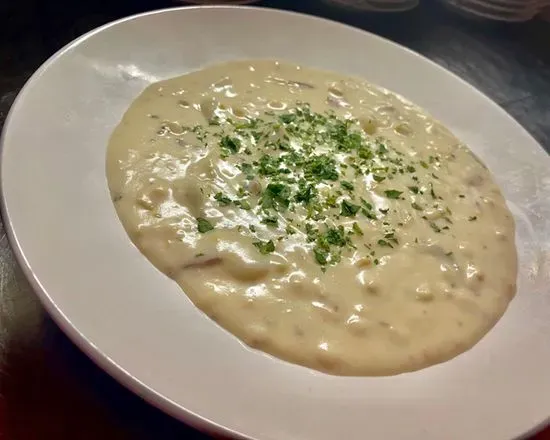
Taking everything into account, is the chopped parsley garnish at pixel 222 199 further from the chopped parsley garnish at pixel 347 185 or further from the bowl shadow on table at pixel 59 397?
the bowl shadow on table at pixel 59 397

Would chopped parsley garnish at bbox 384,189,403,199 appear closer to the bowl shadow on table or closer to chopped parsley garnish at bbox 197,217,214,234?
chopped parsley garnish at bbox 197,217,214,234

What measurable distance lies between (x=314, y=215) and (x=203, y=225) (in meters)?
0.29

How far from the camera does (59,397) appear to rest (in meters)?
1.36

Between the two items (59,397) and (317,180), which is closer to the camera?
(59,397)

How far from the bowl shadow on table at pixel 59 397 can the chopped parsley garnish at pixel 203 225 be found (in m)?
0.36

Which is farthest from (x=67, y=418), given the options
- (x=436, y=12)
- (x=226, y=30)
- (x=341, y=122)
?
(x=436, y=12)

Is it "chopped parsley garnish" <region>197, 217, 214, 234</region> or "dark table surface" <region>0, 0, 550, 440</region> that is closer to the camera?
"dark table surface" <region>0, 0, 550, 440</region>

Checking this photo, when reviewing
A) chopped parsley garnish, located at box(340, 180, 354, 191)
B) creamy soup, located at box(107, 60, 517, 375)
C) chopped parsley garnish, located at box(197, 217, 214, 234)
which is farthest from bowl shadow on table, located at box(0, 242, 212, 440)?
chopped parsley garnish, located at box(340, 180, 354, 191)

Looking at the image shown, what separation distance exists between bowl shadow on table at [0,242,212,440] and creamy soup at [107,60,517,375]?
0.76 ft

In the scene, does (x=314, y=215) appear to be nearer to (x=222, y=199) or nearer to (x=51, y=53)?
(x=222, y=199)

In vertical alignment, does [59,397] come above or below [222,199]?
below

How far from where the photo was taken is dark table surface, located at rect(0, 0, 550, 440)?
134cm

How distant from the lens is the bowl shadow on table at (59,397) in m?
1.31

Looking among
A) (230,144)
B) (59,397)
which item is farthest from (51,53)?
(59,397)
